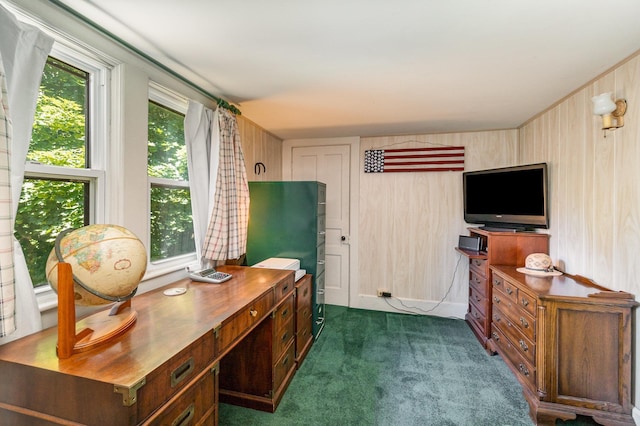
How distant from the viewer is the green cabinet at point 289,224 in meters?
2.77

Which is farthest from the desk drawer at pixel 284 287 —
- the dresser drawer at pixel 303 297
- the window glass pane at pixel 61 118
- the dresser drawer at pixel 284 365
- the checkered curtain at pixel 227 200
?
the window glass pane at pixel 61 118

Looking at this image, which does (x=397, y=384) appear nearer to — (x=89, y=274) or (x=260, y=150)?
(x=89, y=274)

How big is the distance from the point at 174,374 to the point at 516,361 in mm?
2348

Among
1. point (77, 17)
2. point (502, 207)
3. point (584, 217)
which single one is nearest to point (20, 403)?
point (77, 17)

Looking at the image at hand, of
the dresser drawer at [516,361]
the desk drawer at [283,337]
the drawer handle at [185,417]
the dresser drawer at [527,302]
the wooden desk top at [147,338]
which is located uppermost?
the wooden desk top at [147,338]

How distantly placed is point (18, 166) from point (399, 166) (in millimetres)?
3362

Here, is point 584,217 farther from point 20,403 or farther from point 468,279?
point 20,403

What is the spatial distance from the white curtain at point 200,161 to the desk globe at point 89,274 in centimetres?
108

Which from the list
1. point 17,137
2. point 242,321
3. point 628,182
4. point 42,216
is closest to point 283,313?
point 242,321

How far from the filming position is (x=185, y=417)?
112 centimetres

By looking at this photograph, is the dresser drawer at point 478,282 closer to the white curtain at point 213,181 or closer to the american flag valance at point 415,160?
the american flag valance at point 415,160

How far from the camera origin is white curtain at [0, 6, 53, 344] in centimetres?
103

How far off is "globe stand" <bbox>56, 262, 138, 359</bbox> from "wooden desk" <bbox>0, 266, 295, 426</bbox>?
3 centimetres

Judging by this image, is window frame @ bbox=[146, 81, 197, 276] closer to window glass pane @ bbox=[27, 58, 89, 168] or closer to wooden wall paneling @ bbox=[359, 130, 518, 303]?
window glass pane @ bbox=[27, 58, 89, 168]
